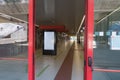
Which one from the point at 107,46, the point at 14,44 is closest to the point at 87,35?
the point at 107,46

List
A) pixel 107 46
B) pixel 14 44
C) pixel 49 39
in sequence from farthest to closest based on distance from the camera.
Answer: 1. pixel 49 39
2. pixel 14 44
3. pixel 107 46

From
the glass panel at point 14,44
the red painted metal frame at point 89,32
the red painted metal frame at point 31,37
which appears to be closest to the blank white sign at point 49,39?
the glass panel at point 14,44

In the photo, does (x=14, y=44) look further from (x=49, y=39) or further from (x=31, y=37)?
(x=49, y=39)

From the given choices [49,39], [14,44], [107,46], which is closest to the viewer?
[107,46]

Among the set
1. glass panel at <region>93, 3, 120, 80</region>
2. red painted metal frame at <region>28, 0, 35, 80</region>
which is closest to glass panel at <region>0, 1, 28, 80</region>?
red painted metal frame at <region>28, 0, 35, 80</region>

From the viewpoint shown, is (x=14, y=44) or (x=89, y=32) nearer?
(x=89, y=32)

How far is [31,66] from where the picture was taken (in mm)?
3516

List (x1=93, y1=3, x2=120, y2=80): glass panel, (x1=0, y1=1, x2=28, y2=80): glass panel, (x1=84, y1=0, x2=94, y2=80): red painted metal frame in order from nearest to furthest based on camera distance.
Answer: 1. (x1=84, y1=0, x2=94, y2=80): red painted metal frame
2. (x1=93, y1=3, x2=120, y2=80): glass panel
3. (x1=0, y1=1, x2=28, y2=80): glass panel

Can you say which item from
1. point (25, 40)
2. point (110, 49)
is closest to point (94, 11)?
point (110, 49)

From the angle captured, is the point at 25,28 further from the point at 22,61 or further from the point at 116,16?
the point at 116,16

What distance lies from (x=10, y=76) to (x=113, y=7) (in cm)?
275

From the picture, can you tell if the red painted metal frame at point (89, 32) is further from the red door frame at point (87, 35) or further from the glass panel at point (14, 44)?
the glass panel at point (14, 44)

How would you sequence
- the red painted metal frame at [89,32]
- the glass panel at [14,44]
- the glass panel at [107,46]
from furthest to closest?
the glass panel at [14,44] < the glass panel at [107,46] < the red painted metal frame at [89,32]

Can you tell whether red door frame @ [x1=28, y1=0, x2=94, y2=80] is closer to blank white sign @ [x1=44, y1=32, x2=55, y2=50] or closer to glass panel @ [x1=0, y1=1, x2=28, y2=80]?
glass panel @ [x1=0, y1=1, x2=28, y2=80]
